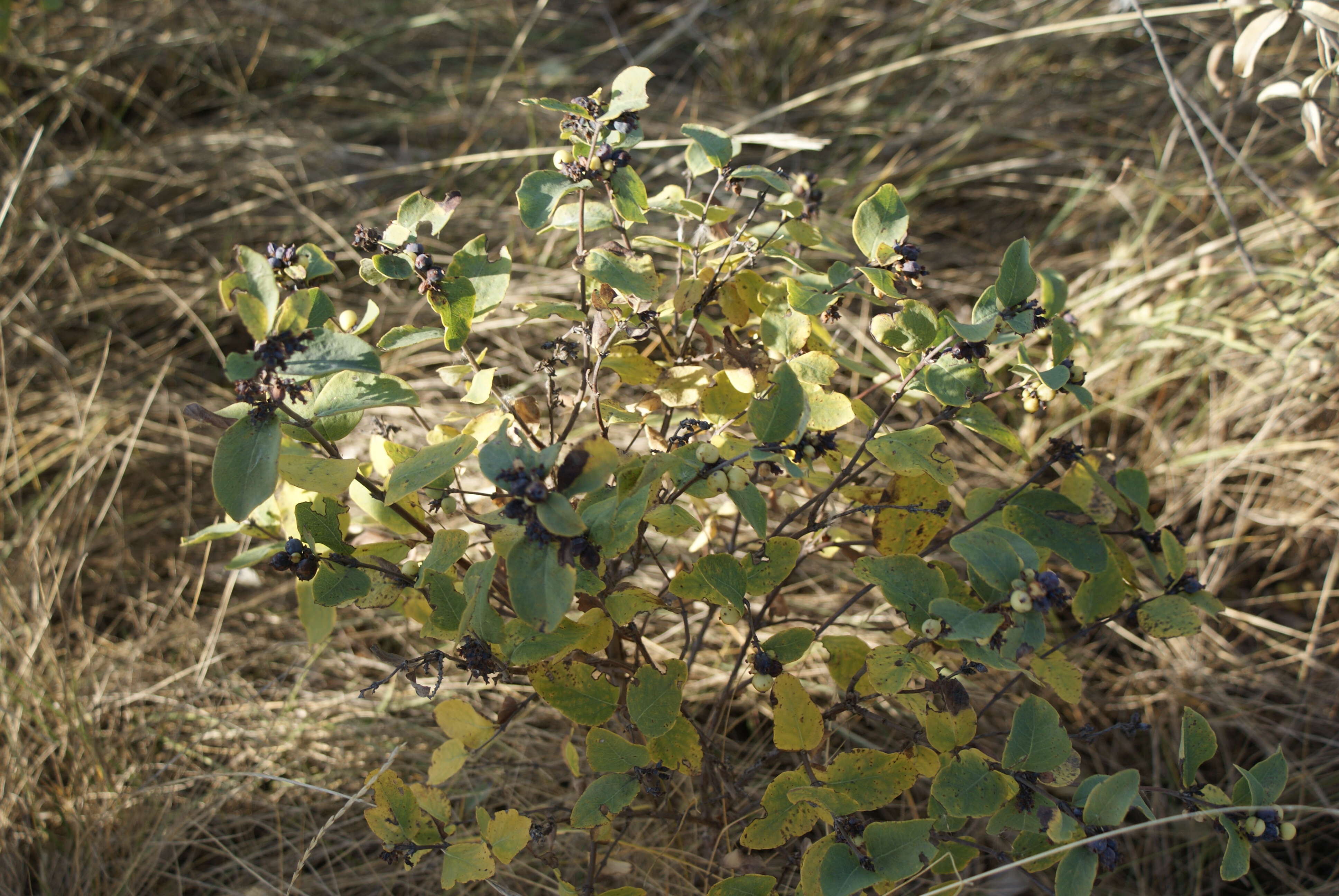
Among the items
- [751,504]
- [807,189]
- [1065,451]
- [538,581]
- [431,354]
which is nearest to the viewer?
[538,581]

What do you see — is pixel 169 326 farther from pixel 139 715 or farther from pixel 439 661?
pixel 439 661

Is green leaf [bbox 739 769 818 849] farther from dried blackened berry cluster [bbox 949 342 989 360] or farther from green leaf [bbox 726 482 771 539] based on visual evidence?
dried blackened berry cluster [bbox 949 342 989 360]

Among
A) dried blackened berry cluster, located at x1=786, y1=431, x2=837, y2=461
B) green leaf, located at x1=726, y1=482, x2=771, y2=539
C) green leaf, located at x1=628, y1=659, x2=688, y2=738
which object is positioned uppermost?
dried blackened berry cluster, located at x1=786, y1=431, x2=837, y2=461

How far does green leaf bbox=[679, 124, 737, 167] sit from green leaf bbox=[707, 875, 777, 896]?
0.89 meters

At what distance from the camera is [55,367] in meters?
2.44

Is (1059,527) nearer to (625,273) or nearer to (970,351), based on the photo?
(970,351)

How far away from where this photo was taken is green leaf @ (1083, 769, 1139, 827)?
996 millimetres

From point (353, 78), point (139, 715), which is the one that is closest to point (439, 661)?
point (139, 715)

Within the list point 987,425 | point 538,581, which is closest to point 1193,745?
point 987,425

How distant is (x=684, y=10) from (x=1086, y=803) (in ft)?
10.9

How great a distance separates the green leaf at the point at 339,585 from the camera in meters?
1.03

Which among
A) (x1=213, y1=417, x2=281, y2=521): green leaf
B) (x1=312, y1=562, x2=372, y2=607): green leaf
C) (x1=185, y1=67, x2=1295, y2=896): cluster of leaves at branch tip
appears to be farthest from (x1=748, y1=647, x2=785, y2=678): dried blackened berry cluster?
(x1=213, y1=417, x2=281, y2=521): green leaf

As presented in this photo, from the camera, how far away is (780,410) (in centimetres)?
96

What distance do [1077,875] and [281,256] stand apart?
46.4 inches
